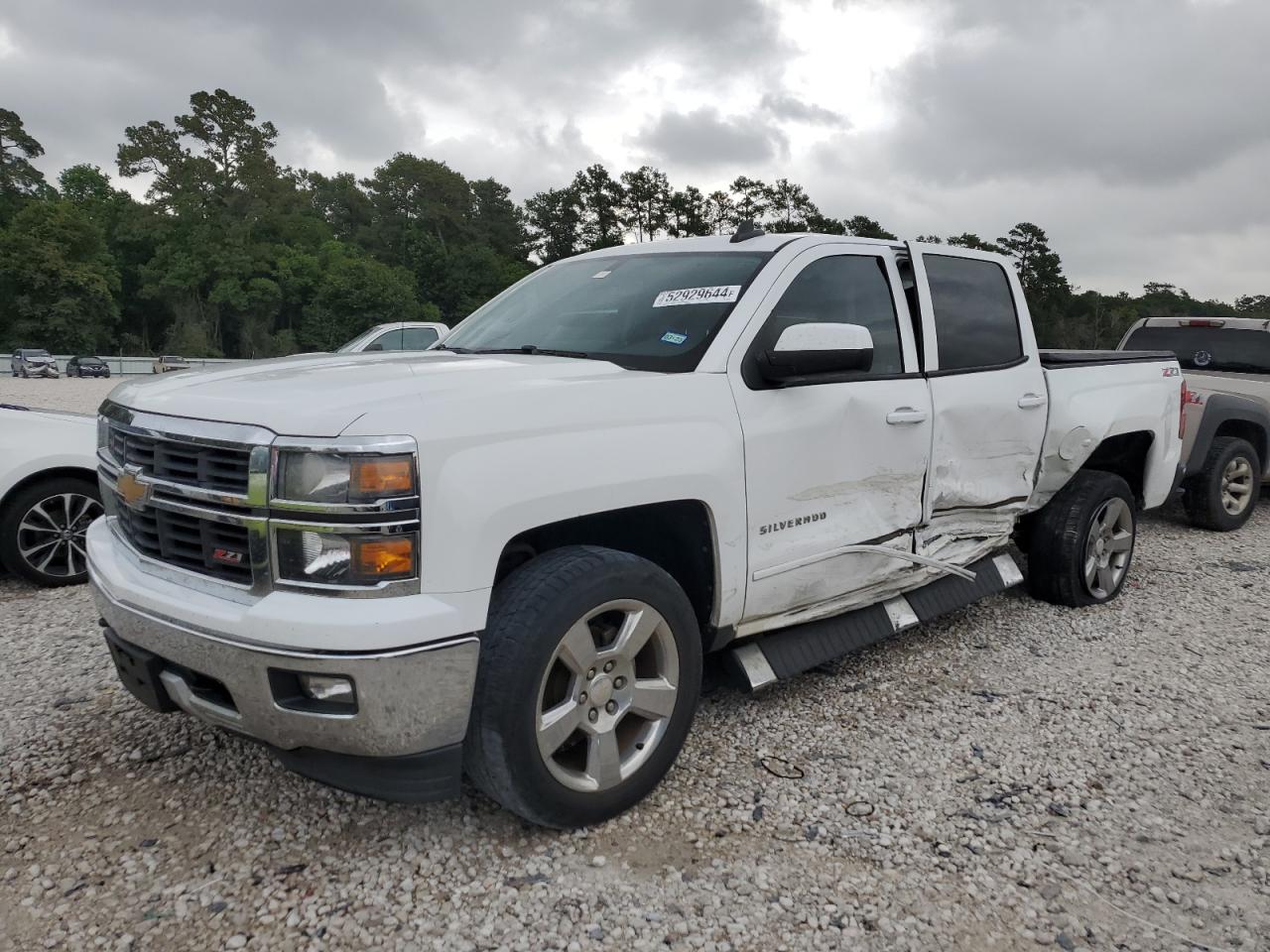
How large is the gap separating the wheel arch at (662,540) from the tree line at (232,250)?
160 feet

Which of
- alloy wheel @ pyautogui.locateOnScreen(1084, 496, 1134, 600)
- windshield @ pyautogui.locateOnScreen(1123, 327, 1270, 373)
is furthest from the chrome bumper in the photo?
windshield @ pyautogui.locateOnScreen(1123, 327, 1270, 373)

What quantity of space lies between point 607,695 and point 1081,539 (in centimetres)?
331

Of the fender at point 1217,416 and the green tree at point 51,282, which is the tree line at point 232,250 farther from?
the fender at point 1217,416

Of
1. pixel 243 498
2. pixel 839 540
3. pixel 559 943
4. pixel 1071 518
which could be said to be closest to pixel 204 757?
pixel 243 498

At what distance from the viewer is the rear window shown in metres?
4.10

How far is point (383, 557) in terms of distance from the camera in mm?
2291

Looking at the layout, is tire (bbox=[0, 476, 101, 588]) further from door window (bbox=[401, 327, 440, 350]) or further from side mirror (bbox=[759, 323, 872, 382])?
door window (bbox=[401, 327, 440, 350])

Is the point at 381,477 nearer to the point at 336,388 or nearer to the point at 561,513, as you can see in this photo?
the point at 336,388

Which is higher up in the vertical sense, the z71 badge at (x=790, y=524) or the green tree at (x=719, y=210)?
the green tree at (x=719, y=210)

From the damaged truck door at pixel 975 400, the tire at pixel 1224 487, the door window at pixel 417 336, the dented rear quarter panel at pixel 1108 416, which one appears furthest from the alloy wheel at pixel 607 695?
the door window at pixel 417 336

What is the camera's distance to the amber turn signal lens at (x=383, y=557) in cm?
228

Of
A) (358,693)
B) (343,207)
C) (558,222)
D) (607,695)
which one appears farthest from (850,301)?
(343,207)

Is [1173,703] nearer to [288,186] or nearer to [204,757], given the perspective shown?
[204,757]

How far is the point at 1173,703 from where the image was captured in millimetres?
3887
